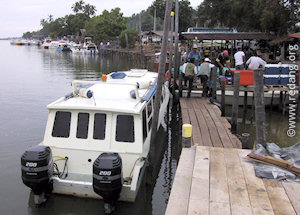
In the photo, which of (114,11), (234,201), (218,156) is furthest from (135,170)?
(114,11)

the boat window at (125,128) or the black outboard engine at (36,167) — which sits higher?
the boat window at (125,128)

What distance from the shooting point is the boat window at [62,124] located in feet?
23.5

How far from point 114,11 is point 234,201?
258 feet

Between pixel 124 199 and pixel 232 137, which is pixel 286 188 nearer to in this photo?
pixel 124 199

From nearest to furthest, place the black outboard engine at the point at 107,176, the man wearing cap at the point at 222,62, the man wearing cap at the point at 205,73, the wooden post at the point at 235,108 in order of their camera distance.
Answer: the black outboard engine at the point at 107,176 → the wooden post at the point at 235,108 → the man wearing cap at the point at 205,73 → the man wearing cap at the point at 222,62

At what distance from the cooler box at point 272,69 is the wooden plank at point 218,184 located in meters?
8.57

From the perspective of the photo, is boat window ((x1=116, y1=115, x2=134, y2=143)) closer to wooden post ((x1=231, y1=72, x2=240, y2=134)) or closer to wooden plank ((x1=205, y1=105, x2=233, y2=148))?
wooden plank ((x1=205, y1=105, x2=233, y2=148))

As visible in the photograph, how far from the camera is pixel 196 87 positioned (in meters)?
15.3

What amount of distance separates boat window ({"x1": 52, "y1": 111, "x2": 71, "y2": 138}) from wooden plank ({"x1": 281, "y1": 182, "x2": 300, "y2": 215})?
4709mm

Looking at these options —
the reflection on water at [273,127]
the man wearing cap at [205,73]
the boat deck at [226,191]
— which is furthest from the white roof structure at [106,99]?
the reflection on water at [273,127]

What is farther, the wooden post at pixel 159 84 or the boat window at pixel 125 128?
the wooden post at pixel 159 84

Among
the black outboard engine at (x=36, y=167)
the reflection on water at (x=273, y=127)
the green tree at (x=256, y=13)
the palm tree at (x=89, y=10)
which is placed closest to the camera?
the black outboard engine at (x=36, y=167)

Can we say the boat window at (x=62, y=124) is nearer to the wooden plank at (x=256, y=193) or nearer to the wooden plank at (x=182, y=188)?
the wooden plank at (x=182, y=188)

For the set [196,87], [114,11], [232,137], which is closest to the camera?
[232,137]
